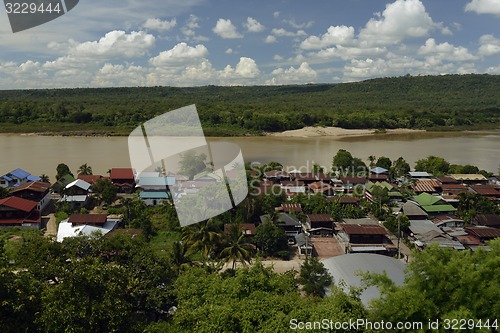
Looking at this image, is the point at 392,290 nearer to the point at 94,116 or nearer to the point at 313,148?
the point at 313,148

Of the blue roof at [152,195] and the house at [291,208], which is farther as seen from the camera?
the blue roof at [152,195]

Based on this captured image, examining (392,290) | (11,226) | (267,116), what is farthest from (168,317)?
(267,116)

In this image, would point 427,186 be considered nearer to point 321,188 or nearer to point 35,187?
point 321,188

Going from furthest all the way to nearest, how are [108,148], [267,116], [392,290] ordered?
[267,116] → [108,148] → [392,290]

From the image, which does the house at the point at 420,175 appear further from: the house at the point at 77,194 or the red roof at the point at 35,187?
the red roof at the point at 35,187

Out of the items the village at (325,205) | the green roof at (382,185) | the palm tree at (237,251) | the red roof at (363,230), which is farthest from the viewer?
the green roof at (382,185)

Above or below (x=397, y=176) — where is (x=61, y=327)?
above

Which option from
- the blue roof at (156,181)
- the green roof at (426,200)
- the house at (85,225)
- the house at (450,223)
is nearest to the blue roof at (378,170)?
the green roof at (426,200)

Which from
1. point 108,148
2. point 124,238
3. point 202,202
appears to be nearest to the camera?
point 124,238
